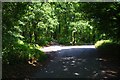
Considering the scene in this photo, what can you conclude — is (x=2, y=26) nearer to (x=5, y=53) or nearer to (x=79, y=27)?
(x=5, y=53)

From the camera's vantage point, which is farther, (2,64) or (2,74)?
(2,64)

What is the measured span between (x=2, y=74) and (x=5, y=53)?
1.10m

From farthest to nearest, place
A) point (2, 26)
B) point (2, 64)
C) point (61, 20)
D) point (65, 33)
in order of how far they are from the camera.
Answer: point (65, 33) < point (61, 20) < point (2, 64) < point (2, 26)

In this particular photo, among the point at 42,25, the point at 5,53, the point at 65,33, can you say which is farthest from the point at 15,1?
the point at 65,33

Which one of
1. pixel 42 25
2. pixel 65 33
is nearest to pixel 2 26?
pixel 42 25

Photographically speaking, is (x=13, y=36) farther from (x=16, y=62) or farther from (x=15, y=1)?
(x=16, y=62)

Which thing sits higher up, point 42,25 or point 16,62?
point 42,25

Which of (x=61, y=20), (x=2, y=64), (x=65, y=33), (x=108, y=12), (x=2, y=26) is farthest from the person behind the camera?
(x=65, y=33)

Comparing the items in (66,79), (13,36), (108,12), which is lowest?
(66,79)

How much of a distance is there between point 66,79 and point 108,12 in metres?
5.73

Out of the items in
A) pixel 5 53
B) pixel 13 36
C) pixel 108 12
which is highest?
pixel 108 12

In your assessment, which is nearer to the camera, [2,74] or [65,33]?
[2,74]

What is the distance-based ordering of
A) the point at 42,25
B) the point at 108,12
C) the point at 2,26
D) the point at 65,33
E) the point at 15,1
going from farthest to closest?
1. the point at 65,33
2. the point at 42,25
3. the point at 108,12
4. the point at 15,1
5. the point at 2,26

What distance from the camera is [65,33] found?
174ft
